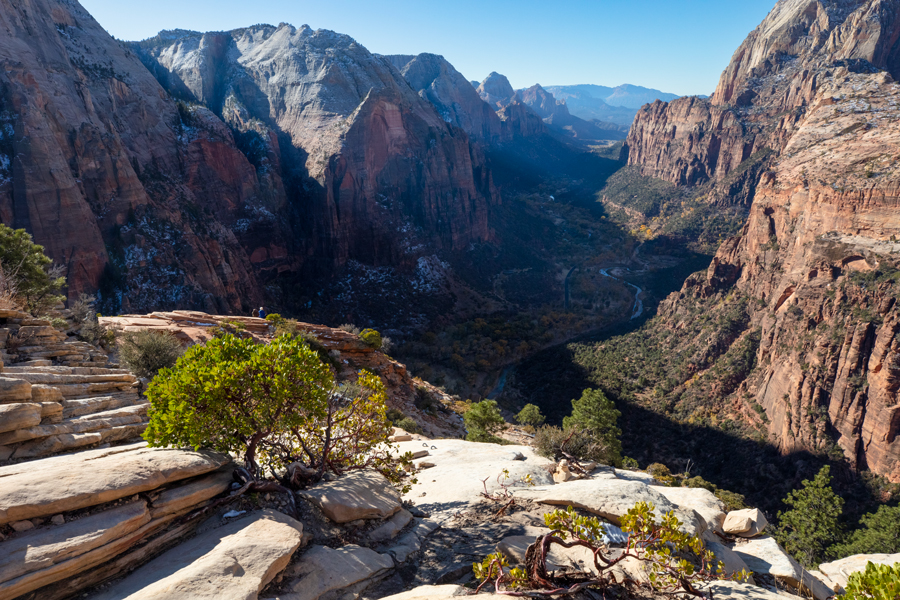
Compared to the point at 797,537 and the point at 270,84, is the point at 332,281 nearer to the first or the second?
the point at 270,84

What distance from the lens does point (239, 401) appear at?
35.9 ft

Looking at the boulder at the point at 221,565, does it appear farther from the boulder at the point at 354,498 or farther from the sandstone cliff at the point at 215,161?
the sandstone cliff at the point at 215,161

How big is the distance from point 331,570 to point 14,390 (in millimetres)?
9327

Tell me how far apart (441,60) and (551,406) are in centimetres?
19073

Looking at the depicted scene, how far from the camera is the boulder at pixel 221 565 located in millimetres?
7242

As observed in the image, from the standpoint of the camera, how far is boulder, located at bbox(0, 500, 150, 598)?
667 centimetres

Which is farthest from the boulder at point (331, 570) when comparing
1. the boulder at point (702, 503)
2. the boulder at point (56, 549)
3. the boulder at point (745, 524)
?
the boulder at point (745, 524)

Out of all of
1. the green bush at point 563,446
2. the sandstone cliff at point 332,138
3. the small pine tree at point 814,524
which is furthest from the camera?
the sandstone cliff at point 332,138

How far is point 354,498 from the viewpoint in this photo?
11547 millimetres

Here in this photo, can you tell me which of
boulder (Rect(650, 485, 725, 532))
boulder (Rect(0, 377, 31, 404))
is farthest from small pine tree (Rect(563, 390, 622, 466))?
boulder (Rect(0, 377, 31, 404))

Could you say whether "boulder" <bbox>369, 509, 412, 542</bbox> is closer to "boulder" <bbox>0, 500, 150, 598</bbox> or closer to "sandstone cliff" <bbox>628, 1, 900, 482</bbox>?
"boulder" <bbox>0, 500, 150, 598</bbox>

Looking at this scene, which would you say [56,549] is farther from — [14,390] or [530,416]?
[530,416]

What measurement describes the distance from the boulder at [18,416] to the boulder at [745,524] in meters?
19.6

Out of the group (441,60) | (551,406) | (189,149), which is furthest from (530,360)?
(441,60)
